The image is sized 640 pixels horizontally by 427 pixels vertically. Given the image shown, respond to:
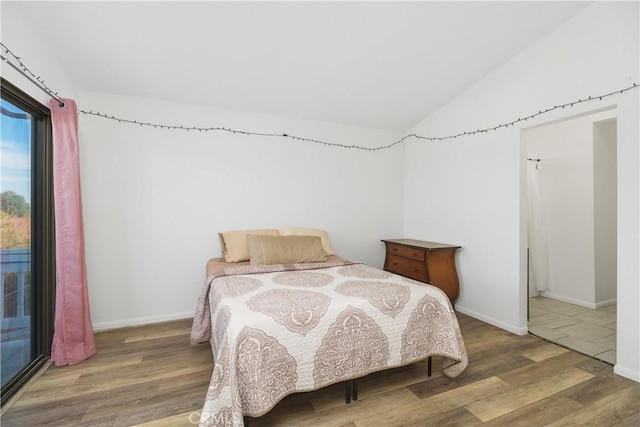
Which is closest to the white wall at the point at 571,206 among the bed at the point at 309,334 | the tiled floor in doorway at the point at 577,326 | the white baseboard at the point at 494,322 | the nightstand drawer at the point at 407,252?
the tiled floor in doorway at the point at 577,326

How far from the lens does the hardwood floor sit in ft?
5.41

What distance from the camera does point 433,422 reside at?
162 cm

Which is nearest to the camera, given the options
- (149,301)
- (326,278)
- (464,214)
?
(326,278)

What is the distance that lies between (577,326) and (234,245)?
3.51 meters

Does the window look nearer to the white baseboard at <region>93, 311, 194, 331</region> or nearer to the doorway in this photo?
the white baseboard at <region>93, 311, 194, 331</region>

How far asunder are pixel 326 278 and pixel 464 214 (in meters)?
1.95

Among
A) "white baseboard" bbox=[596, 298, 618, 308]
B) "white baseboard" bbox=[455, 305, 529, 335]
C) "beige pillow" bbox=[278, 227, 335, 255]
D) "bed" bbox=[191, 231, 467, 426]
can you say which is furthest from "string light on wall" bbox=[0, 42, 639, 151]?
"white baseboard" bbox=[596, 298, 618, 308]

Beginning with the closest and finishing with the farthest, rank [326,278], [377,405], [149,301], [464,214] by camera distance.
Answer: [377,405] < [326,278] < [149,301] < [464,214]

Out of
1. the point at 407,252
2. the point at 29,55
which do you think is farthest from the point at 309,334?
the point at 29,55

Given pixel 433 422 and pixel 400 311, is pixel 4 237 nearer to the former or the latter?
pixel 400 311

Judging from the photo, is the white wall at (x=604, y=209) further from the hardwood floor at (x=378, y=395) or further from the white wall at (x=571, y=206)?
the hardwood floor at (x=378, y=395)

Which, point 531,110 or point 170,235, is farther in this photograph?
point 170,235

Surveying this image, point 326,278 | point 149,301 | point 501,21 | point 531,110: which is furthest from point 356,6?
point 149,301

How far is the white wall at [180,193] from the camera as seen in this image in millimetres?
2852
